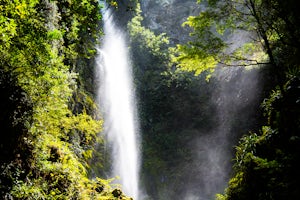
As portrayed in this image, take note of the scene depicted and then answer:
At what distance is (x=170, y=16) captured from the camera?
2878 centimetres

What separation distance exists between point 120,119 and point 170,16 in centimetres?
1510

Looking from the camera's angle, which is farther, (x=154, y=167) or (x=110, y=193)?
(x=154, y=167)

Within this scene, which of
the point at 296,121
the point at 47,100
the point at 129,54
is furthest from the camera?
the point at 129,54

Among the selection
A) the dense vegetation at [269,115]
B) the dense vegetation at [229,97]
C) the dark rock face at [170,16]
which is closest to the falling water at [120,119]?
the dense vegetation at [229,97]

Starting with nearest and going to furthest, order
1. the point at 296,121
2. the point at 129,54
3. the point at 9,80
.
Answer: the point at 9,80 → the point at 296,121 → the point at 129,54

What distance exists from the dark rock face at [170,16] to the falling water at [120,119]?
24.7 ft

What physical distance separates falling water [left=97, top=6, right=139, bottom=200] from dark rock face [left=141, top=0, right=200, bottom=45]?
7.52 meters

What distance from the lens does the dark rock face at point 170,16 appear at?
27.3 meters

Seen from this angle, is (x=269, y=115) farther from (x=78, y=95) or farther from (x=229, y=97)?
(x=229, y=97)

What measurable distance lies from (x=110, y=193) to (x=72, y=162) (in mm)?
2141

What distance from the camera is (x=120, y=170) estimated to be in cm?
1680

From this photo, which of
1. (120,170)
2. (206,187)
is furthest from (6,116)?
(206,187)

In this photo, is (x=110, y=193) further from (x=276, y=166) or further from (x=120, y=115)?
(x=120, y=115)

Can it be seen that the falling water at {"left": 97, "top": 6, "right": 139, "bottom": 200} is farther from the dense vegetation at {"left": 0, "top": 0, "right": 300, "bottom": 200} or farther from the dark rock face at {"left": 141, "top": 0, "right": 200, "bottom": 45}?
the dark rock face at {"left": 141, "top": 0, "right": 200, "bottom": 45}
